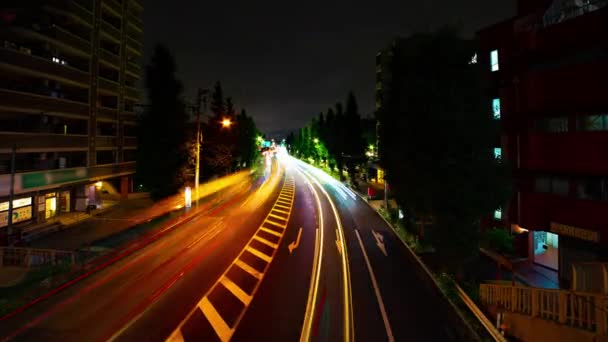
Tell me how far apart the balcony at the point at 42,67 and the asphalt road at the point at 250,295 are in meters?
15.3

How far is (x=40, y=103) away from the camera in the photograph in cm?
2356

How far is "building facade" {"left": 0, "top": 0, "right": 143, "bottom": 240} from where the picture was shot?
→ 22.2 m

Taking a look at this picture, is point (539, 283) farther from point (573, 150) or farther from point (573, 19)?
point (573, 19)

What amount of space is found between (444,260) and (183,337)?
10.6 meters

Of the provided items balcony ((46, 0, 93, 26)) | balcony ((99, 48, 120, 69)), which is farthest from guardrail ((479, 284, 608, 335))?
balcony ((99, 48, 120, 69))

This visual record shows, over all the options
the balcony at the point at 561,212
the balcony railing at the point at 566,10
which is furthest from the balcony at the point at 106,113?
the balcony railing at the point at 566,10

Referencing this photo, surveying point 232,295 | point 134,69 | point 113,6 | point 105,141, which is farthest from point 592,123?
point 134,69

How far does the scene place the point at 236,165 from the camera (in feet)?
202

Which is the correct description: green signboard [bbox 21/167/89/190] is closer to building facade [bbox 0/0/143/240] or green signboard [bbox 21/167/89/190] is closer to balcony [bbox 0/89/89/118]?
building facade [bbox 0/0/143/240]

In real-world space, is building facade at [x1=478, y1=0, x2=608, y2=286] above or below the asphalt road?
above

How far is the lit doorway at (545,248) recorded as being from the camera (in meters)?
17.1

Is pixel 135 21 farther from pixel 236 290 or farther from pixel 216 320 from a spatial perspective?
pixel 216 320

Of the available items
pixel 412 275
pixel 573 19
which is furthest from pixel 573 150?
pixel 412 275

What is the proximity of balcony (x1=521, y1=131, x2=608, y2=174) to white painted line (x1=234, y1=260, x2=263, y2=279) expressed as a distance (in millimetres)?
13762
